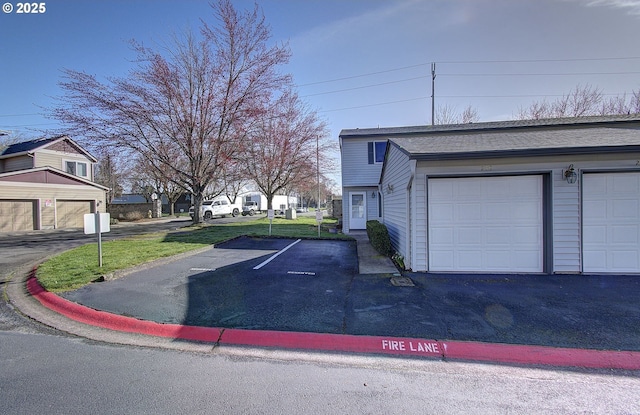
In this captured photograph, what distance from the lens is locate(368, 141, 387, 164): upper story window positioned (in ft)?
51.6

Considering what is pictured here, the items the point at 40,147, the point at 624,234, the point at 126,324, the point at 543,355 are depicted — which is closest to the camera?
the point at 543,355

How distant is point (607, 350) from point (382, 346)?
2.61 metres

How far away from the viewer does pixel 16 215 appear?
19578mm

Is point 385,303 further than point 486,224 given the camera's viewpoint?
No

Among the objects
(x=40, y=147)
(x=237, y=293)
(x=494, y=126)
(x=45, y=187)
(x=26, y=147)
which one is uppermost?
(x=26, y=147)

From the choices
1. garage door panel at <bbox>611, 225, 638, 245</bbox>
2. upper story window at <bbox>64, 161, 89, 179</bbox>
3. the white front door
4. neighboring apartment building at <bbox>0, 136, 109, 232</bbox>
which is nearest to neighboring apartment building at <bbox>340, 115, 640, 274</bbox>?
garage door panel at <bbox>611, 225, 638, 245</bbox>

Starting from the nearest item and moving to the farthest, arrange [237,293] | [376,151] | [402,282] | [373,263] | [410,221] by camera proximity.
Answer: [237,293]
[402,282]
[410,221]
[373,263]
[376,151]

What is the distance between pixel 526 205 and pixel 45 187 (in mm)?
28068

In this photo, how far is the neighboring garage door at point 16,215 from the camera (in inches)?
746

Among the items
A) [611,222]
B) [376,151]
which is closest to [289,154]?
[376,151]

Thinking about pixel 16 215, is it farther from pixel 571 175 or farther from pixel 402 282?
pixel 571 175

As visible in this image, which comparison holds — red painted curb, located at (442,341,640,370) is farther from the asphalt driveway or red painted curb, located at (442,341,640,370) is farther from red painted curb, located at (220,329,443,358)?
red painted curb, located at (220,329,443,358)

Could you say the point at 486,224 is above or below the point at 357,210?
below

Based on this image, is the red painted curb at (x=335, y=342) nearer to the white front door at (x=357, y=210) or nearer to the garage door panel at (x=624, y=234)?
the garage door panel at (x=624, y=234)
